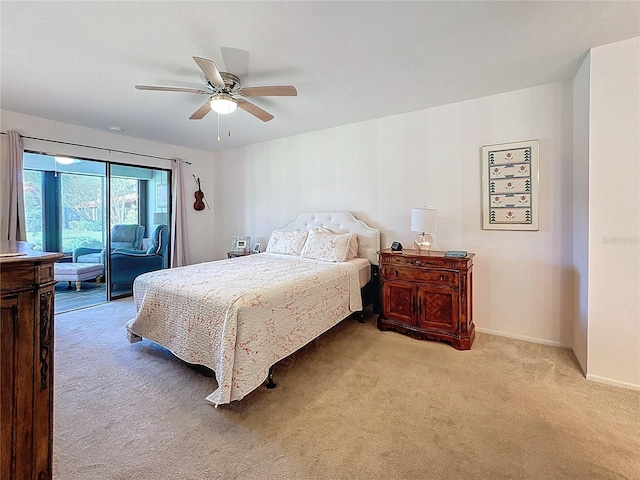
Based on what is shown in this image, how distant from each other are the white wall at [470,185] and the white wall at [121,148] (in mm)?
2031

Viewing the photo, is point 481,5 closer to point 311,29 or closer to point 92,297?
point 311,29

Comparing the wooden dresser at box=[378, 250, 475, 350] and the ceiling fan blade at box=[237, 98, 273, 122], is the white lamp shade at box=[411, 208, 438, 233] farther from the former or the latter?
the ceiling fan blade at box=[237, 98, 273, 122]

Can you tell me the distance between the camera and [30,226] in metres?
4.28

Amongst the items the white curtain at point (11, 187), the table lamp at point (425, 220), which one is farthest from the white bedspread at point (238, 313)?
the white curtain at point (11, 187)

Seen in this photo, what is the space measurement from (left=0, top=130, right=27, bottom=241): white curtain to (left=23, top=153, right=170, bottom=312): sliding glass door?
0.58 metres

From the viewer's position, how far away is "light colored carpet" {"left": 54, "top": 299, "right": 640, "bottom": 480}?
60.6 inches

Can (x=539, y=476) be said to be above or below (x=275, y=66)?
below

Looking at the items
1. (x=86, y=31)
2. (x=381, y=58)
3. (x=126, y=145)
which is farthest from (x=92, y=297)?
(x=381, y=58)

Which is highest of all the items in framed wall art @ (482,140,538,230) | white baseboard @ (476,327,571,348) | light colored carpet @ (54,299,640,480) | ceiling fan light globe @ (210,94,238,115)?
ceiling fan light globe @ (210,94,238,115)

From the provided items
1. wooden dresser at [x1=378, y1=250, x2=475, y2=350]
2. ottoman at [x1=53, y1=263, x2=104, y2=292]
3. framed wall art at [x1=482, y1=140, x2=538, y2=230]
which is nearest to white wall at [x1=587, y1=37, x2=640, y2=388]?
Answer: framed wall art at [x1=482, y1=140, x2=538, y2=230]

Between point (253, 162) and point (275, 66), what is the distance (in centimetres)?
285

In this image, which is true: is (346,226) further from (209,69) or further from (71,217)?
(71,217)

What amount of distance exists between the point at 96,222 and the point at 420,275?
4.91 m

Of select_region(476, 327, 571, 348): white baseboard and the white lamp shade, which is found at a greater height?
the white lamp shade
